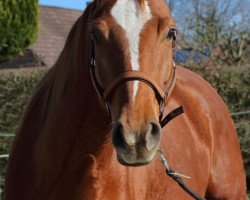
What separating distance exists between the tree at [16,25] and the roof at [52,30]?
6937 millimetres

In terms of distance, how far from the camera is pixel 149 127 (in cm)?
213

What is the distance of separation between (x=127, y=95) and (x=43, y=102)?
0.86 meters

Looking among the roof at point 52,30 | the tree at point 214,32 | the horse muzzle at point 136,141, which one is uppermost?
the horse muzzle at point 136,141

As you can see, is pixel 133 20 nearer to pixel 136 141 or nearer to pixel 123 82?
pixel 123 82

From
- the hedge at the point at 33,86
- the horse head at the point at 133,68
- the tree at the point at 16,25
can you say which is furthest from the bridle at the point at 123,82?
→ the tree at the point at 16,25

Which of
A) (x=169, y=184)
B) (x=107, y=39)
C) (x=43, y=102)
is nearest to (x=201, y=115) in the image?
(x=169, y=184)

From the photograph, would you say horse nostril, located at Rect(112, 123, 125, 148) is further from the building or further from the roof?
the roof

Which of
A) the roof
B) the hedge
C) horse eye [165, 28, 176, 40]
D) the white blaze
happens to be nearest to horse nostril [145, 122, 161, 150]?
the white blaze

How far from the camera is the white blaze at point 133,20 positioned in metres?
2.29

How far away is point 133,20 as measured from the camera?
92.3 inches

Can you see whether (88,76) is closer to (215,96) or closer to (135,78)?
(135,78)

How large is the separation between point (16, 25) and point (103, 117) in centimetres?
837

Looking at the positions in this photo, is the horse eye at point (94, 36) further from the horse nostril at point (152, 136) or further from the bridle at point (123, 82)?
the horse nostril at point (152, 136)

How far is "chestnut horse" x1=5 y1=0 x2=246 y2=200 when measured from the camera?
7.29ft
